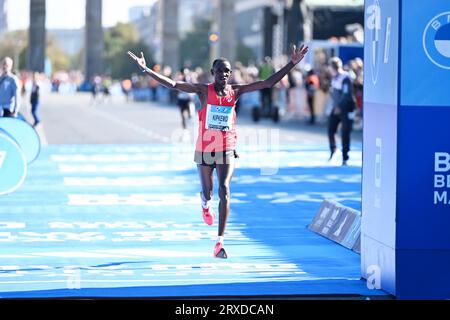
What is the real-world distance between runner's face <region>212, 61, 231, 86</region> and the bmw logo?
2.77 meters

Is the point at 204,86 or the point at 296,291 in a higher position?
the point at 204,86

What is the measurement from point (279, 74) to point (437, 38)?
107 inches

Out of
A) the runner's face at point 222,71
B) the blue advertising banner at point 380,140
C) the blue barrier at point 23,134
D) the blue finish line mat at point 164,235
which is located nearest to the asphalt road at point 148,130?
the blue finish line mat at point 164,235

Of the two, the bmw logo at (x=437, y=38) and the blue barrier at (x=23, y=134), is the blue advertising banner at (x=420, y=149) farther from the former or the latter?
the blue barrier at (x=23, y=134)

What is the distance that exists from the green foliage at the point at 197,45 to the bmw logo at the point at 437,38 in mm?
173462

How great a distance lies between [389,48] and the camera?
10.3m

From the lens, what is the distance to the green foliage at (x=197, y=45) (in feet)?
607

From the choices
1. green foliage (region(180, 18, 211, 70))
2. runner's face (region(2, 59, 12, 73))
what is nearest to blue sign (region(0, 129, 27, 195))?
runner's face (region(2, 59, 12, 73))

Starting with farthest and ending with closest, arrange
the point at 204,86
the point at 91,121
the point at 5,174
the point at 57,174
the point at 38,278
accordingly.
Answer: the point at 91,121, the point at 57,174, the point at 5,174, the point at 204,86, the point at 38,278

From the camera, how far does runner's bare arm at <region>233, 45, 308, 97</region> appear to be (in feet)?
40.2

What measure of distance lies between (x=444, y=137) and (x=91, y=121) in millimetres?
40001

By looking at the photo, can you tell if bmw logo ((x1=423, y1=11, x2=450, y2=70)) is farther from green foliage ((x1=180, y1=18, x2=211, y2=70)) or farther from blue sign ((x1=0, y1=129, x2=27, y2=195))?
green foliage ((x1=180, y1=18, x2=211, y2=70))
